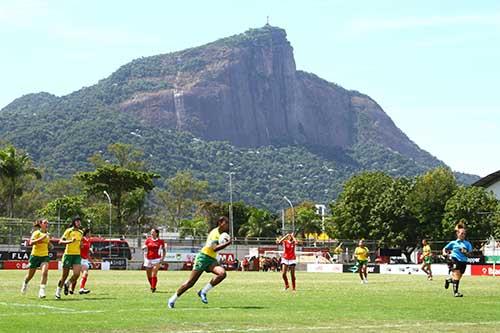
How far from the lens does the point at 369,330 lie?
1633 centimetres

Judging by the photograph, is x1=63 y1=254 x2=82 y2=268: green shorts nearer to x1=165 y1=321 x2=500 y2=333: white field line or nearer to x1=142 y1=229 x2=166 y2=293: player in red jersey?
x1=142 y1=229 x2=166 y2=293: player in red jersey

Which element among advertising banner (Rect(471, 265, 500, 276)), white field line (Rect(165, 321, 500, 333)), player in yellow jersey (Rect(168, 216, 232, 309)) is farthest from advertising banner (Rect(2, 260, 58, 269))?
white field line (Rect(165, 321, 500, 333))

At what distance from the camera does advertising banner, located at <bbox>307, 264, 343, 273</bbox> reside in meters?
73.1

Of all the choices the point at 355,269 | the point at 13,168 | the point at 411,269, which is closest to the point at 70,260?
the point at 411,269

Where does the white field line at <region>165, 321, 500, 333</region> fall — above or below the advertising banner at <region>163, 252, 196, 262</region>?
below

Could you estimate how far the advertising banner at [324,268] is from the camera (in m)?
73.1

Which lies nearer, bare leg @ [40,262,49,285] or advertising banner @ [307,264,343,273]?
bare leg @ [40,262,49,285]

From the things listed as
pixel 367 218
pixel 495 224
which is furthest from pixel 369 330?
pixel 367 218

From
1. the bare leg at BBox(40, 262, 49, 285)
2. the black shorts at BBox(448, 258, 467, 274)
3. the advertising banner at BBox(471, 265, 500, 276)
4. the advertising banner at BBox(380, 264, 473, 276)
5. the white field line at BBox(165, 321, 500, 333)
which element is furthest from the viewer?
the advertising banner at BBox(380, 264, 473, 276)

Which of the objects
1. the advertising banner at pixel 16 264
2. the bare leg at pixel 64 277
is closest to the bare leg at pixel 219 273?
the bare leg at pixel 64 277

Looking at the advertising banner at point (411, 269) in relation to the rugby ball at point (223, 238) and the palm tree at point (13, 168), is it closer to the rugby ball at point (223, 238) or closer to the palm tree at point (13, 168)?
the rugby ball at point (223, 238)

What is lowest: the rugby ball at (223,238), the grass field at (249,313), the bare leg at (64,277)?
the grass field at (249,313)

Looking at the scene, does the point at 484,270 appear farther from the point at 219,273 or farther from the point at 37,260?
the point at 219,273

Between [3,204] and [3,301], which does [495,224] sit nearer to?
[3,204]
